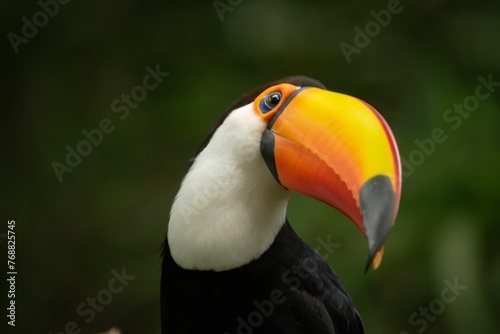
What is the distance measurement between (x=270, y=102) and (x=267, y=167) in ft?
0.58

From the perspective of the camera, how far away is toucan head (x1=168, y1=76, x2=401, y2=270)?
6.78 ft

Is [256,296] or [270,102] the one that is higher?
[270,102]

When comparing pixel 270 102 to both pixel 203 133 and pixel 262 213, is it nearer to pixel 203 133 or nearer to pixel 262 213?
pixel 262 213

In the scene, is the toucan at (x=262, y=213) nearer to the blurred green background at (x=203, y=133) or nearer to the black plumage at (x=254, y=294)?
the black plumage at (x=254, y=294)

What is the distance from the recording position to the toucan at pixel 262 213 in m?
2.17

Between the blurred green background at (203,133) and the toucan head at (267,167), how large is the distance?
1419 millimetres

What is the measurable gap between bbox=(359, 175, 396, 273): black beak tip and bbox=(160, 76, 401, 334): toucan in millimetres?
118

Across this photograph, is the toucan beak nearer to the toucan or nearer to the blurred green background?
the toucan

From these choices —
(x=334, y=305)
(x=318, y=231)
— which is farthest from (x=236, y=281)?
(x=318, y=231)

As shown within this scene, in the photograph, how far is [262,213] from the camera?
243 centimetres

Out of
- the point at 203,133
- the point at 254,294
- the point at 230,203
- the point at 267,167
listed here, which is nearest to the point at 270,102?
the point at 267,167

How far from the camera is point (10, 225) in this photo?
438 centimetres

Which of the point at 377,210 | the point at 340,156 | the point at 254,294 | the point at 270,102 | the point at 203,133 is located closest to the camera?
the point at 377,210

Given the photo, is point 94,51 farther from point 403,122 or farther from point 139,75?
point 403,122
